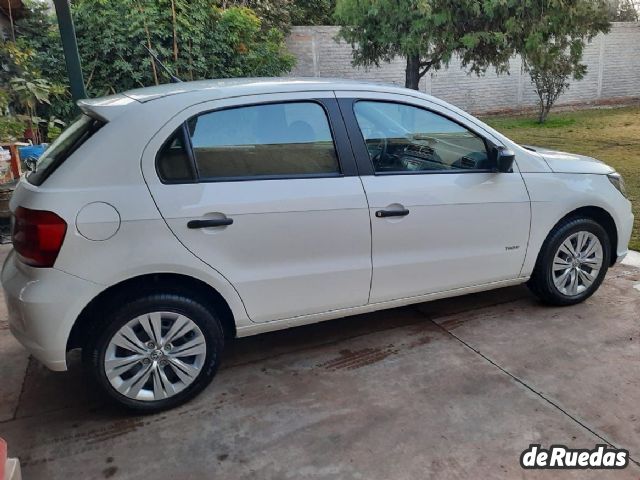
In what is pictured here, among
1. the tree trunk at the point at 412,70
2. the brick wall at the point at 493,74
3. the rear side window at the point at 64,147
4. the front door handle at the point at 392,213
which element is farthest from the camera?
the brick wall at the point at 493,74

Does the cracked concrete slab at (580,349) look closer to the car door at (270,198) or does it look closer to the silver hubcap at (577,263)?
the silver hubcap at (577,263)

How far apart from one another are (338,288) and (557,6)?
23.2 feet

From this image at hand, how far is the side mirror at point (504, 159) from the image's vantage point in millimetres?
3479

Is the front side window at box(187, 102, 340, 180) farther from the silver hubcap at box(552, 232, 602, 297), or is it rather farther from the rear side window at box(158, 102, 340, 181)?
the silver hubcap at box(552, 232, 602, 297)

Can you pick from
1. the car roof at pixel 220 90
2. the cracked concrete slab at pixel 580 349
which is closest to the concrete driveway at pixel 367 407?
the cracked concrete slab at pixel 580 349

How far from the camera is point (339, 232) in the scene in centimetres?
311

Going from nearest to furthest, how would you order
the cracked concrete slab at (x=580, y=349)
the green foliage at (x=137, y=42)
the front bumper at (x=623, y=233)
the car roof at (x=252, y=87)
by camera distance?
the cracked concrete slab at (x=580, y=349)
the car roof at (x=252, y=87)
the front bumper at (x=623, y=233)
the green foliage at (x=137, y=42)

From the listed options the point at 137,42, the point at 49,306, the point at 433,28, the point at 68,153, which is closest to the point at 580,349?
the point at 49,306

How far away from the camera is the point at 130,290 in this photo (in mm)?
2766

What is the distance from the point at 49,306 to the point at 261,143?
136 cm

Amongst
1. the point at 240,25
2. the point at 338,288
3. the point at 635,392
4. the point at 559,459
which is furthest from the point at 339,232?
the point at 240,25

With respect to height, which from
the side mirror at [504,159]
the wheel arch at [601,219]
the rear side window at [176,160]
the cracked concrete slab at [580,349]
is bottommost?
the cracked concrete slab at [580,349]

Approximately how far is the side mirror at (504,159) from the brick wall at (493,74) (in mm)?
10343

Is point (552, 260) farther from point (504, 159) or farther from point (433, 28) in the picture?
point (433, 28)
